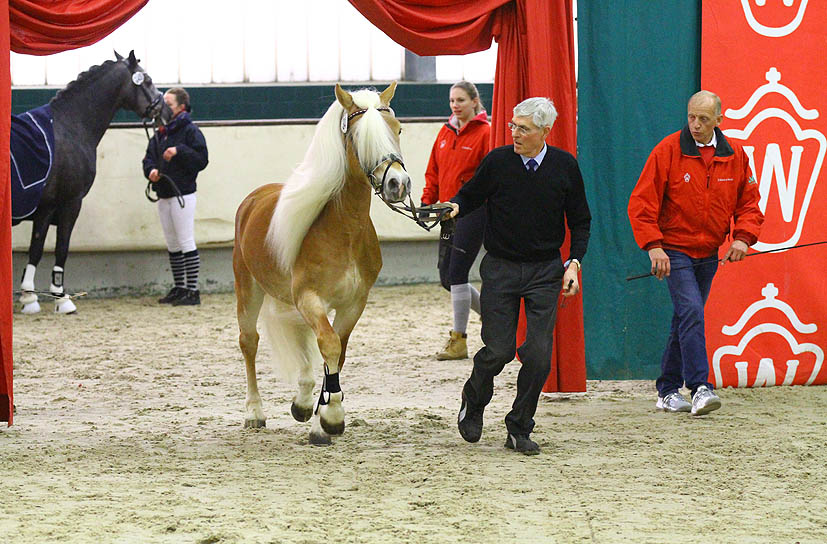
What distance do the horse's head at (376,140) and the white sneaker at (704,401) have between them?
6.68ft

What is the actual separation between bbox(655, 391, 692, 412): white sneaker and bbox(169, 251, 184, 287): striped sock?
5.67 m

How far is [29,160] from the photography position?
8.61 m

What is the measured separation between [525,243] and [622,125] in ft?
5.78

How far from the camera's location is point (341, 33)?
11742 mm

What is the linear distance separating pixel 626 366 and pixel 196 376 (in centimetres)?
281

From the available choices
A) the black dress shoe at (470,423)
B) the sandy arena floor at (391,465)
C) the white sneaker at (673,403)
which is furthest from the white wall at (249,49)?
the black dress shoe at (470,423)

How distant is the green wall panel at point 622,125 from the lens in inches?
236

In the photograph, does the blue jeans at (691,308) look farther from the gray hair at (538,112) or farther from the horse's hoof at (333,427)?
the horse's hoof at (333,427)

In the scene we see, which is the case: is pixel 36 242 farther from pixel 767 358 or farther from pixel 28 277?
pixel 767 358

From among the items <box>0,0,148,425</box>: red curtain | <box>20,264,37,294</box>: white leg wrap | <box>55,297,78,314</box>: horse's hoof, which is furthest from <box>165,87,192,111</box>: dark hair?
<box>0,0,148,425</box>: red curtain

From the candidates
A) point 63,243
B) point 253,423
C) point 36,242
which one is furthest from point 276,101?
point 253,423

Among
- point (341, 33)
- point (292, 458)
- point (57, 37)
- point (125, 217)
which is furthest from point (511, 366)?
point (341, 33)

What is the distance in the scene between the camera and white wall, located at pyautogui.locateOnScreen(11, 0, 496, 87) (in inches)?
442

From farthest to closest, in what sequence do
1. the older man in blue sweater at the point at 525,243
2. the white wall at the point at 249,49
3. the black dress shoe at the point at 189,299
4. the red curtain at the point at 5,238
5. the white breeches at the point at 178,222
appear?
1. the white wall at the point at 249,49
2. the black dress shoe at the point at 189,299
3. the white breeches at the point at 178,222
4. the red curtain at the point at 5,238
5. the older man in blue sweater at the point at 525,243
